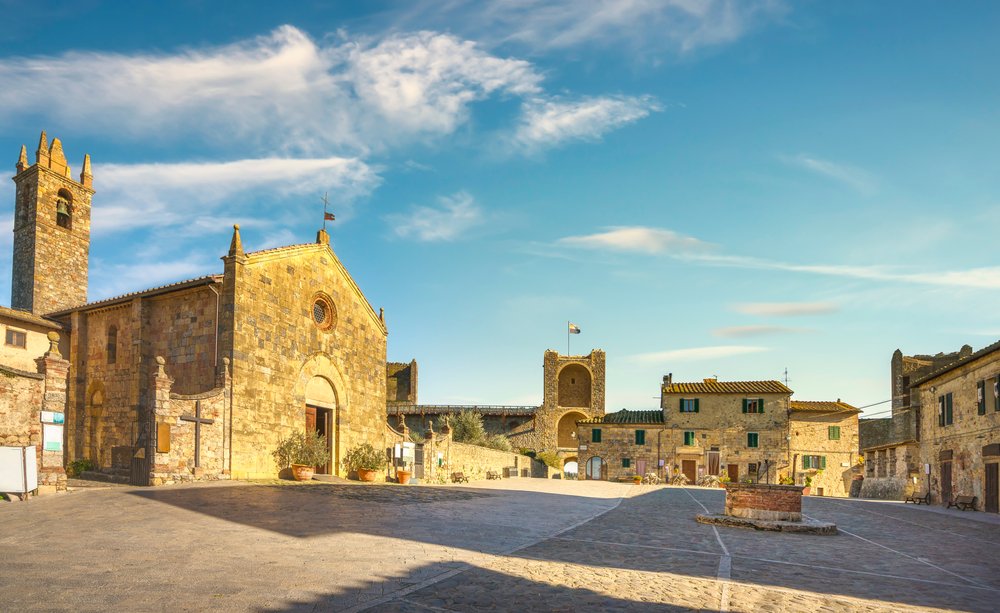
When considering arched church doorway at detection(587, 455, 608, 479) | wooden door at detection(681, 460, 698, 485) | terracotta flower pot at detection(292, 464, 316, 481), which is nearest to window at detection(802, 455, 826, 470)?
wooden door at detection(681, 460, 698, 485)

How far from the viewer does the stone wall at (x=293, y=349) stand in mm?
22188

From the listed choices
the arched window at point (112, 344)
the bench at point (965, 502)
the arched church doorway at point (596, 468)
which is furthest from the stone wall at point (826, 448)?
the arched window at point (112, 344)

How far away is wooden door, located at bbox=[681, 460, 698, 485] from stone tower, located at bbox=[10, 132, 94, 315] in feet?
125

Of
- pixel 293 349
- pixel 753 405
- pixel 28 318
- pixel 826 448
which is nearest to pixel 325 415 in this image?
pixel 293 349

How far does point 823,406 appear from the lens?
50344mm

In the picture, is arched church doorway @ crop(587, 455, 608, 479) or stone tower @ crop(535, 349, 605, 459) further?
stone tower @ crop(535, 349, 605, 459)

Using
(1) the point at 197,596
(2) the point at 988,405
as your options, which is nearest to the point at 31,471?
(1) the point at 197,596

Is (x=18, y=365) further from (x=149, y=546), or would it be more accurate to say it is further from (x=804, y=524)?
(x=804, y=524)

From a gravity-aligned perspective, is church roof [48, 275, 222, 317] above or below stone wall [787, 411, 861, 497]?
above

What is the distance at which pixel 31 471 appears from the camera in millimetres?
14305

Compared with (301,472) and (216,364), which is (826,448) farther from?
(216,364)

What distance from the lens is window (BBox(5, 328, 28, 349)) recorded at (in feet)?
81.1

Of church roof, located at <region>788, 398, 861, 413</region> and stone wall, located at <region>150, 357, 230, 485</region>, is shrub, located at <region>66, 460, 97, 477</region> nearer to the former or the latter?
stone wall, located at <region>150, 357, 230, 485</region>

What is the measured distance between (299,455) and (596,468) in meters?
31.8
